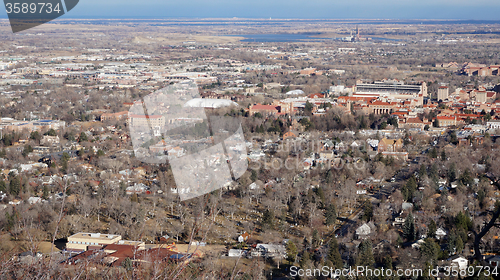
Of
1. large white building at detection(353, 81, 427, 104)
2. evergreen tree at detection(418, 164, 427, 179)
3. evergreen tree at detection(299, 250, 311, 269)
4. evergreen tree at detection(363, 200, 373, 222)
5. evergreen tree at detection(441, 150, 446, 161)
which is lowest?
large white building at detection(353, 81, 427, 104)

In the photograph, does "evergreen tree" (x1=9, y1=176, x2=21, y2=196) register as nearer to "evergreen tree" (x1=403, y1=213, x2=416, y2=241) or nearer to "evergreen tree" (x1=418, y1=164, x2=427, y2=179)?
"evergreen tree" (x1=403, y1=213, x2=416, y2=241)

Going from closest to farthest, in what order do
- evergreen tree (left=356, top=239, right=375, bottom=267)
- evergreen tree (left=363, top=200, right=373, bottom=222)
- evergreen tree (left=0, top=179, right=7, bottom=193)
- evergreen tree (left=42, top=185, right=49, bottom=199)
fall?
1. evergreen tree (left=356, top=239, right=375, bottom=267)
2. evergreen tree (left=363, top=200, right=373, bottom=222)
3. evergreen tree (left=42, top=185, right=49, bottom=199)
4. evergreen tree (left=0, top=179, right=7, bottom=193)

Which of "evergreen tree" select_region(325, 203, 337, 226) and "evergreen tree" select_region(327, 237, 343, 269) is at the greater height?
"evergreen tree" select_region(327, 237, 343, 269)

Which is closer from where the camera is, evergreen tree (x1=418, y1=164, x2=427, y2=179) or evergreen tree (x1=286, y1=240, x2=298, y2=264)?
evergreen tree (x1=286, y1=240, x2=298, y2=264)

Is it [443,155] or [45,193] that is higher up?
[45,193]

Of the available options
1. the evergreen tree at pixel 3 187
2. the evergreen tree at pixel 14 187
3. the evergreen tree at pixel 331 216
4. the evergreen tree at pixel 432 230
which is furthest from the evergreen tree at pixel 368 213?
the evergreen tree at pixel 3 187

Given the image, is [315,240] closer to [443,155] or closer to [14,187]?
[14,187]

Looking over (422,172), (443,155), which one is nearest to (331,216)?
(422,172)

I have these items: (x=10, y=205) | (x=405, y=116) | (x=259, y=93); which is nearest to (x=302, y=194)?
(x=10, y=205)

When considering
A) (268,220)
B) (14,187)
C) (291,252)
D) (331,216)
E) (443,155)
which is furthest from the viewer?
(443,155)

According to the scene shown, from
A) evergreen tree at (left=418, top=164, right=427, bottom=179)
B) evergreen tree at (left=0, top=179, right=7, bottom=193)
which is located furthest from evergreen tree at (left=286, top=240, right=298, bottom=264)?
evergreen tree at (left=0, top=179, right=7, bottom=193)

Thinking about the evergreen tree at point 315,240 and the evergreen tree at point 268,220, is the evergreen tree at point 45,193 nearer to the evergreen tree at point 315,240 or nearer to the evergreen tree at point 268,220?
the evergreen tree at point 268,220

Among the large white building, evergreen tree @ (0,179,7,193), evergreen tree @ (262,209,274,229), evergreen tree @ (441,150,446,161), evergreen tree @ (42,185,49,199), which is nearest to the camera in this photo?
evergreen tree @ (262,209,274,229)
